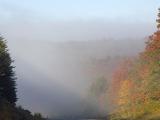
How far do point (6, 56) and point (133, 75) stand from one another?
93.6 ft

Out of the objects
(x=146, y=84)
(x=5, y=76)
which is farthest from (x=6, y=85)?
(x=146, y=84)

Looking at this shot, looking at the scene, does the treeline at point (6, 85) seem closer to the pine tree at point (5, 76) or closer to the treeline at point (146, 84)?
the pine tree at point (5, 76)

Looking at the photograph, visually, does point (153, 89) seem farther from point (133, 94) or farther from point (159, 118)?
point (159, 118)

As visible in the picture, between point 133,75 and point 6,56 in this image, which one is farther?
point 133,75

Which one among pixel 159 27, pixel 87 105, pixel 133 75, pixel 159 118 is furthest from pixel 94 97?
pixel 159 118

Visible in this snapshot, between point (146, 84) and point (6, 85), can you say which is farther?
point (146, 84)

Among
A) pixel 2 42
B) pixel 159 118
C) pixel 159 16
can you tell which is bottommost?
pixel 159 118

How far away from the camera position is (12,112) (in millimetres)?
57125

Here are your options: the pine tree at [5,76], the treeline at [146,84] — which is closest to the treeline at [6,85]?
the pine tree at [5,76]

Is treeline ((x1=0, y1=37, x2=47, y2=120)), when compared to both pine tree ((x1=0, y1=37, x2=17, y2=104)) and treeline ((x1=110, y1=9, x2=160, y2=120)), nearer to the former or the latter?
pine tree ((x1=0, y1=37, x2=17, y2=104))

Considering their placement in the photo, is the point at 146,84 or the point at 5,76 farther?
the point at 146,84

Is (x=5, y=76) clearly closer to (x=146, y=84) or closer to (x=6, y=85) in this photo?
(x=6, y=85)

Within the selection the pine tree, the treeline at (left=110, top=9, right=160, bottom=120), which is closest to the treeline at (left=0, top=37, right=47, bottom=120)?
the pine tree

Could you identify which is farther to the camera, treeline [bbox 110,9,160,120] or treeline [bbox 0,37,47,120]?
treeline [bbox 110,9,160,120]
